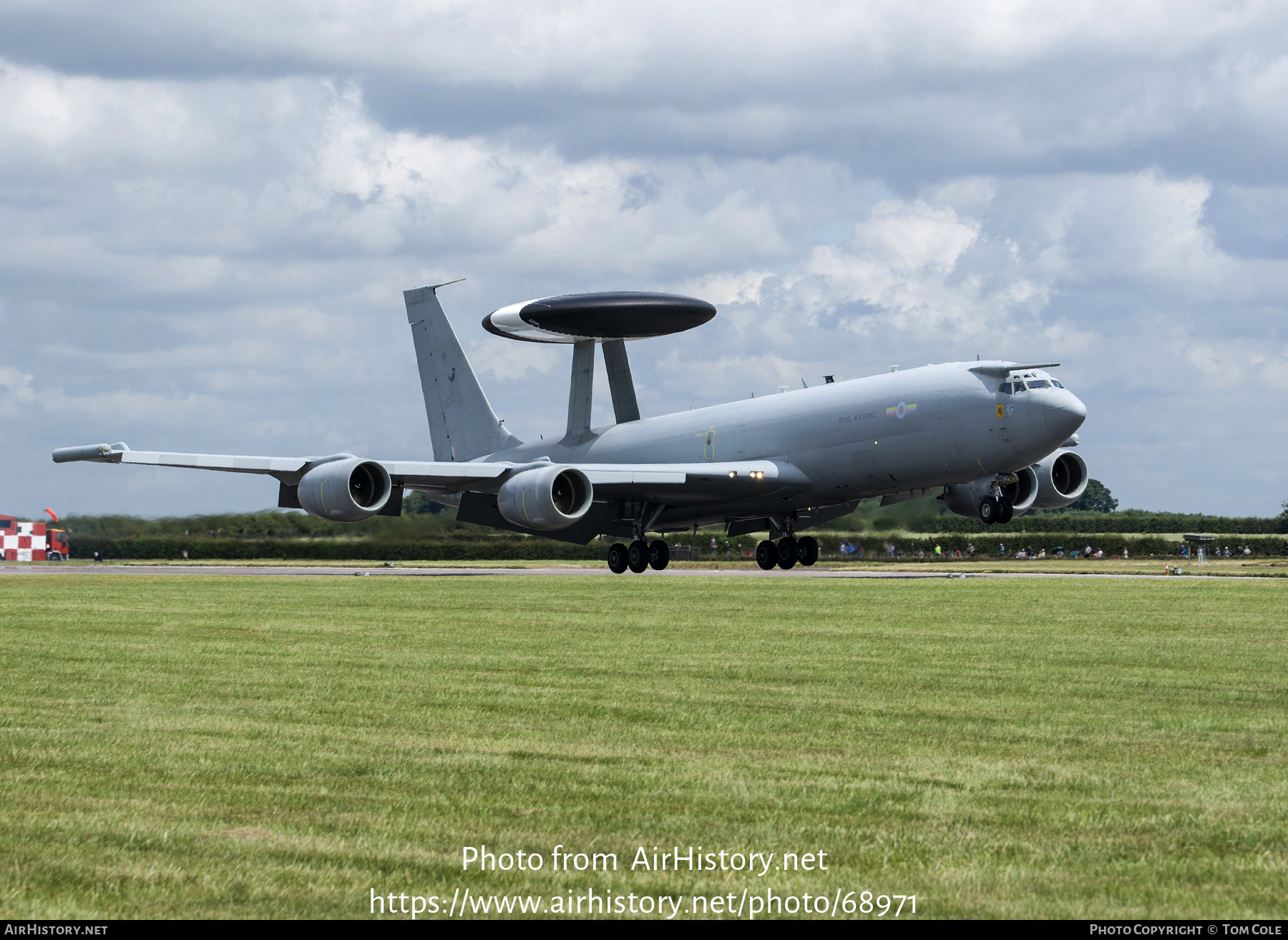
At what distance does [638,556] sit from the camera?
41.5 meters

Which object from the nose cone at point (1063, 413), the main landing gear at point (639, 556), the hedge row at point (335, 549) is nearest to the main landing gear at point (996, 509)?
the nose cone at point (1063, 413)

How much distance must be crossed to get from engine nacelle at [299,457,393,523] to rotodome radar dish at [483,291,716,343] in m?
11.0

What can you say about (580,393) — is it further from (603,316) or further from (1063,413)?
(1063,413)

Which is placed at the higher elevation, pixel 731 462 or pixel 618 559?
pixel 731 462

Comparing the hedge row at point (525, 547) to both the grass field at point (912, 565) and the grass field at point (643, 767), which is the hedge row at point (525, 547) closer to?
the grass field at point (912, 565)

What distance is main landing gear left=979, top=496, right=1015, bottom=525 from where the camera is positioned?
113ft

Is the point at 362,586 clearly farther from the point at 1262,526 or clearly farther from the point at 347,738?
the point at 1262,526

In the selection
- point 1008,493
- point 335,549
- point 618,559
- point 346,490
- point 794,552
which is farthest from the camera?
point 335,549

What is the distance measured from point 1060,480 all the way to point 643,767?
32.1 m

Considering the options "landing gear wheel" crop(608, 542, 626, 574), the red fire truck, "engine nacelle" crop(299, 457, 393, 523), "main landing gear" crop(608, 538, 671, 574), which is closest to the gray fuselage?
"main landing gear" crop(608, 538, 671, 574)

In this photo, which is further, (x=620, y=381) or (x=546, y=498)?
(x=620, y=381)

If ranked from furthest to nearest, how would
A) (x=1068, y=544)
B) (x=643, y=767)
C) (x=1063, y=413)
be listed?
(x=1068, y=544) → (x=1063, y=413) → (x=643, y=767)

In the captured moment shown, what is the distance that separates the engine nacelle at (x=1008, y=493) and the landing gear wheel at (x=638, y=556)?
947 centimetres

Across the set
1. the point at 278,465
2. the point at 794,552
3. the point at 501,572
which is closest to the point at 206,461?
the point at 278,465
